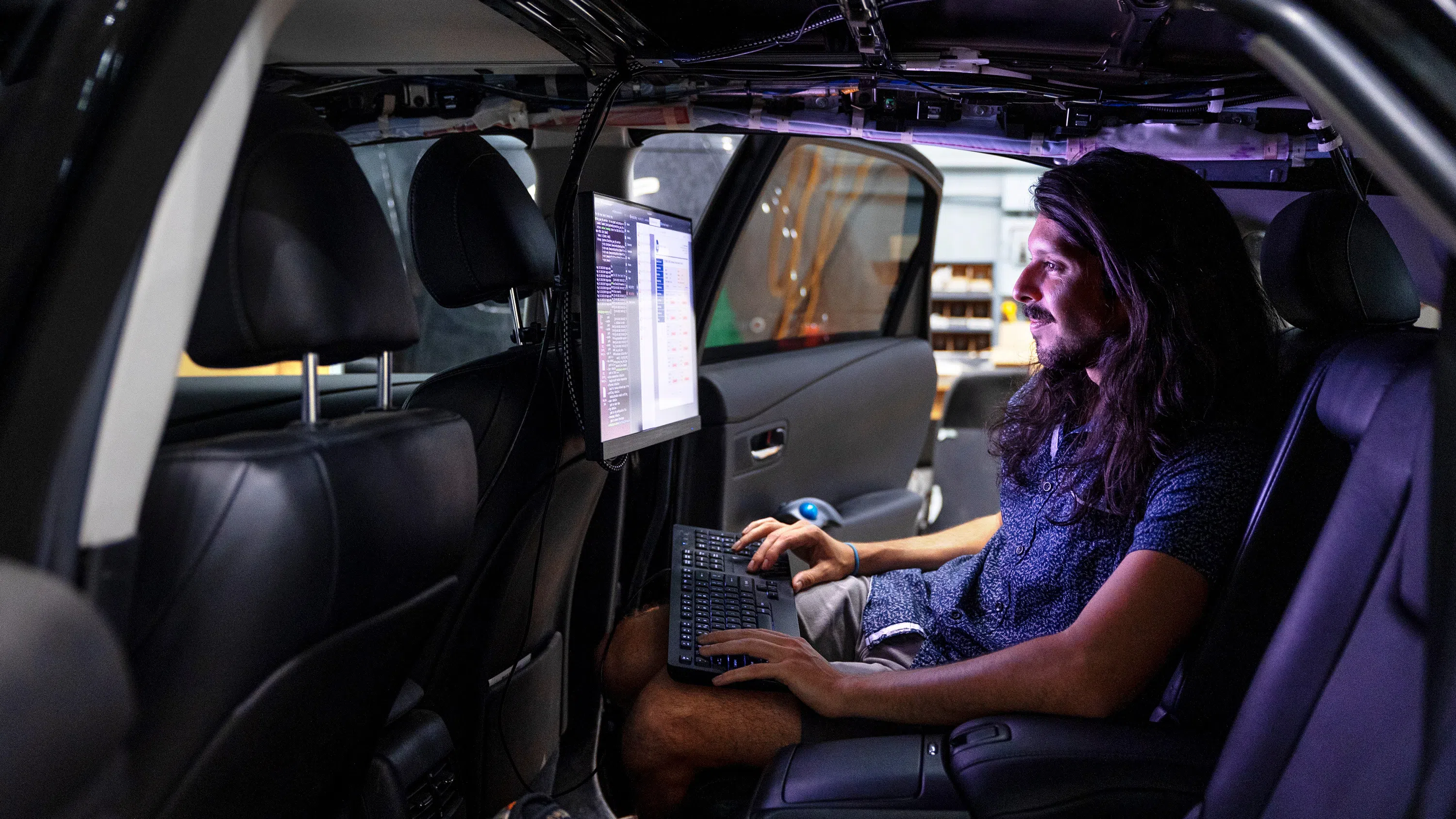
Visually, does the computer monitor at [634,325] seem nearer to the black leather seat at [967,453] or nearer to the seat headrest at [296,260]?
the seat headrest at [296,260]

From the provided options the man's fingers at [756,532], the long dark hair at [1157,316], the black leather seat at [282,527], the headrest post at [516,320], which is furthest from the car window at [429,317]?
the black leather seat at [282,527]

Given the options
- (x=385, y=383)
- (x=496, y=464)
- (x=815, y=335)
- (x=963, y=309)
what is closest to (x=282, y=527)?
(x=385, y=383)

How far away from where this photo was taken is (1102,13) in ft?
5.03

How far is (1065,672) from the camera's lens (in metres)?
1.38

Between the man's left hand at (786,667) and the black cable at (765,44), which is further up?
the black cable at (765,44)

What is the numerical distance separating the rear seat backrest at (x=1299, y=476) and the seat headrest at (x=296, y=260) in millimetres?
1152

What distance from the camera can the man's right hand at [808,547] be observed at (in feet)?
6.65

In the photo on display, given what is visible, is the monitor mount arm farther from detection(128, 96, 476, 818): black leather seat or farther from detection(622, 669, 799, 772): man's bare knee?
detection(622, 669, 799, 772): man's bare knee

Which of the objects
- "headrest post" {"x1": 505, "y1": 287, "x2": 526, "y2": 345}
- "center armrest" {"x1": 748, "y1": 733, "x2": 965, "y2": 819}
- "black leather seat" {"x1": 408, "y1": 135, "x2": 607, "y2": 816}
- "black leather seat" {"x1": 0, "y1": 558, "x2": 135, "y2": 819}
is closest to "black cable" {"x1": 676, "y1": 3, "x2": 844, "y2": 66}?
"black leather seat" {"x1": 408, "y1": 135, "x2": 607, "y2": 816}

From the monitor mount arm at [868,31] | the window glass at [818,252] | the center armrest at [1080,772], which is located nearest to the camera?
the center armrest at [1080,772]

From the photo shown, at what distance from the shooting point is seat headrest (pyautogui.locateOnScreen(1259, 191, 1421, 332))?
137cm

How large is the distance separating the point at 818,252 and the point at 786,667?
220cm

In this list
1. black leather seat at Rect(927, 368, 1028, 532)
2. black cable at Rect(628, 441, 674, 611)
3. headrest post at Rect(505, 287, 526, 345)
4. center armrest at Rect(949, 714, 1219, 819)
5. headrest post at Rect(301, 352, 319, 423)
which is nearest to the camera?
headrest post at Rect(301, 352, 319, 423)

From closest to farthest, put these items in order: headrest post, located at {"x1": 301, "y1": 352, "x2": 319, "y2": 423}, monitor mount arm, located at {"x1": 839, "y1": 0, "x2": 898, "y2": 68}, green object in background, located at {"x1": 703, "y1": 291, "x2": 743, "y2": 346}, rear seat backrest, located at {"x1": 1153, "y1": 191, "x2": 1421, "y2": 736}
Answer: headrest post, located at {"x1": 301, "y1": 352, "x2": 319, "y2": 423}
rear seat backrest, located at {"x1": 1153, "y1": 191, "x2": 1421, "y2": 736}
monitor mount arm, located at {"x1": 839, "y1": 0, "x2": 898, "y2": 68}
green object in background, located at {"x1": 703, "y1": 291, "x2": 743, "y2": 346}
